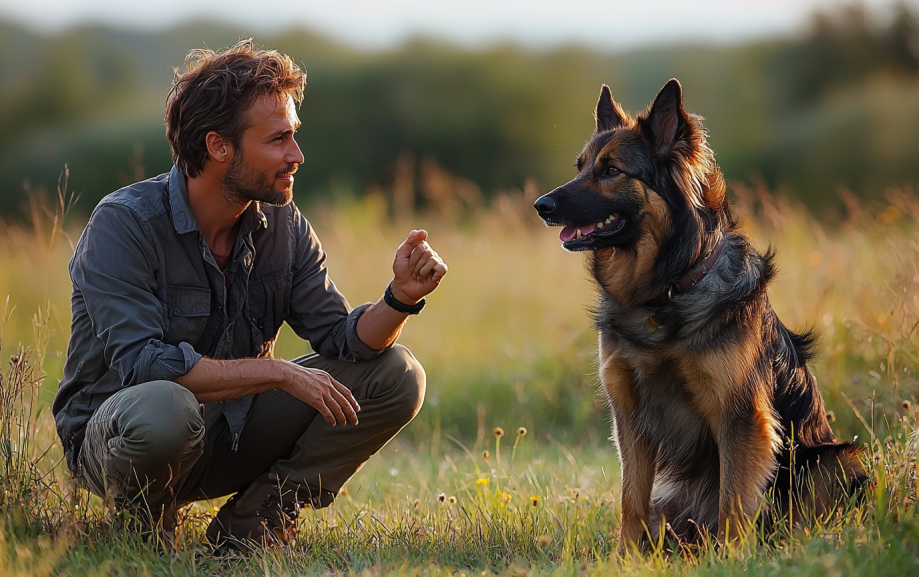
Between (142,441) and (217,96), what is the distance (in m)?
1.55

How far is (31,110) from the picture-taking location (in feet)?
80.6

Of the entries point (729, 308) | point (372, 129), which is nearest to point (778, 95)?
point (372, 129)

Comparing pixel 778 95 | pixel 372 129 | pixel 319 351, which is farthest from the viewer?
pixel 372 129

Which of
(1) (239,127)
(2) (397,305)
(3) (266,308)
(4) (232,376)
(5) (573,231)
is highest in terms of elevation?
(1) (239,127)

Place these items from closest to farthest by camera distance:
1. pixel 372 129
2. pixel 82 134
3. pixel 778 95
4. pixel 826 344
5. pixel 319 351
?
pixel 319 351, pixel 826 344, pixel 778 95, pixel 82 134, pixel 372 129

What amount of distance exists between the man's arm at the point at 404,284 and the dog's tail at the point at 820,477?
1.72 metres

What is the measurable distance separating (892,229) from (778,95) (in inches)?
595

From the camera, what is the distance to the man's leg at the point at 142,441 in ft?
9.60

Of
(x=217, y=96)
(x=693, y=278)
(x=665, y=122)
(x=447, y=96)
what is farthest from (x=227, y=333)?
(x=447, y=96)

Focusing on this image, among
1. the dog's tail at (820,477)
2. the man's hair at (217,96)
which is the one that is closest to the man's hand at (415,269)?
the man's hair at (217,96)

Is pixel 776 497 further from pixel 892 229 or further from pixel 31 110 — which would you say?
pixel 31 110

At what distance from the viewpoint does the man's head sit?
131 inches

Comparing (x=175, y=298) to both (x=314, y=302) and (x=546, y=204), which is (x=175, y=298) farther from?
(x=546, y=204)

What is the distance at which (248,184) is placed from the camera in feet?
11.0
